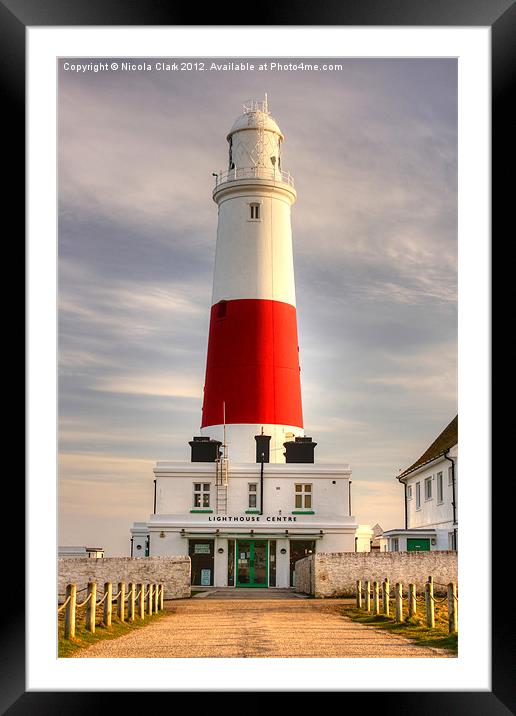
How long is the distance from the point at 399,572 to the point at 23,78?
15.2 metres

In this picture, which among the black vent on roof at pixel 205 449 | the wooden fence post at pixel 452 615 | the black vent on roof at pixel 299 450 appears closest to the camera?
the wooden fence post at pixel 452 615

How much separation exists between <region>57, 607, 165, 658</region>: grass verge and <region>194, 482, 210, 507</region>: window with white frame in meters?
13.2

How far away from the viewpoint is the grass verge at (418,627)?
12.1 m

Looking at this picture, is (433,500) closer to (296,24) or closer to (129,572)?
(129,572)

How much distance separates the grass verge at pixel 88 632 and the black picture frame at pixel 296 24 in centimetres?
177

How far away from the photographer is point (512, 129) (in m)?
Result: 8.90

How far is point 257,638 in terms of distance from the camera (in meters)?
12.2

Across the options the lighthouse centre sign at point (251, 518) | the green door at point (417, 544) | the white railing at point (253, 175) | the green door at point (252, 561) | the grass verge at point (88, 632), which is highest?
the white railing at point (253, 175)

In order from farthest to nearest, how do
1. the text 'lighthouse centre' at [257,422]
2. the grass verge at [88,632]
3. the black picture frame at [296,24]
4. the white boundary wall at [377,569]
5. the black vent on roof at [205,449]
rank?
the black vent on roof at [205,449] → the text 'lighthouse centre' at [257,422] → the white boundary wall at [377,569] → the grass verge at [88,632] → the black picture frame at [296,24]

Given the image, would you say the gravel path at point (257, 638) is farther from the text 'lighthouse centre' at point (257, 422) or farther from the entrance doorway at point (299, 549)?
the text 'lighthouse centre' at point (257, 422)

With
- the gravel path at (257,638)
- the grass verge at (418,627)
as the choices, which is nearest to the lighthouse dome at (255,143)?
the grass verge at (418,627)

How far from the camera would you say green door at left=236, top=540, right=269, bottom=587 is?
28.0 m

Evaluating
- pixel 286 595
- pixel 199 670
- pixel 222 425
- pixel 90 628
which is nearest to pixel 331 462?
pixel 222 425

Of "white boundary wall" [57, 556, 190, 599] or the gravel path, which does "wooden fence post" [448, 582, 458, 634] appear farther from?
"white boundary wall" [57, 556, 190, 599]
